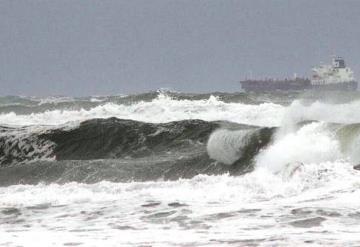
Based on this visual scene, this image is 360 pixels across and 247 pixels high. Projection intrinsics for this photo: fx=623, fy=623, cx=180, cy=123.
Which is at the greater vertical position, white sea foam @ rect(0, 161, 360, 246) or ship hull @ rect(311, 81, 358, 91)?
ship hull @ rect(311, 81, 358, 91)

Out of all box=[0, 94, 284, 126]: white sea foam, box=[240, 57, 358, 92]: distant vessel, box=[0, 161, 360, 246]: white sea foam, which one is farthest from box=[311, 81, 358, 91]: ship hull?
box=[0, 161, 360, 246]: white sea foam

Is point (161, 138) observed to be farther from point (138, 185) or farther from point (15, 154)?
point (138, 185)

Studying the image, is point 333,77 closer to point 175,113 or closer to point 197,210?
point 175,113

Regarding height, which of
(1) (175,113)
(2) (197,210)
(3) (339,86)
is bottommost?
(2) (197,210)

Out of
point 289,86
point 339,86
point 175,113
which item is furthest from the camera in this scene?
point 289,86

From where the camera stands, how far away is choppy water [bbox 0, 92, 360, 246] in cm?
873

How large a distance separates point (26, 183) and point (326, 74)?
10295 centimetres

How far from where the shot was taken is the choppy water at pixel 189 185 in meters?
8.73

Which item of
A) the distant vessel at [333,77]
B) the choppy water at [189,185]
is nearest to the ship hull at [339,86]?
the distant vessel at [333,77]

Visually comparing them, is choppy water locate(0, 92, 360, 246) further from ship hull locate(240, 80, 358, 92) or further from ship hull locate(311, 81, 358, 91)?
ship hull locate(240, 80, 358, 92)

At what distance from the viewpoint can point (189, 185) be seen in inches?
508

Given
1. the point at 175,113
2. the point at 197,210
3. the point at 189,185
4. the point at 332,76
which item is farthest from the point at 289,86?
the point at 197,210

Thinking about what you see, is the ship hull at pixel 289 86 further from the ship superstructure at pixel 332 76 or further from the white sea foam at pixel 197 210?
the white sea foam at pixel 197 210

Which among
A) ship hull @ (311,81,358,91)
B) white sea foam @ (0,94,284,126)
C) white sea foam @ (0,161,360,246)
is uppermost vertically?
ship hull @ (311,81,358,91)
